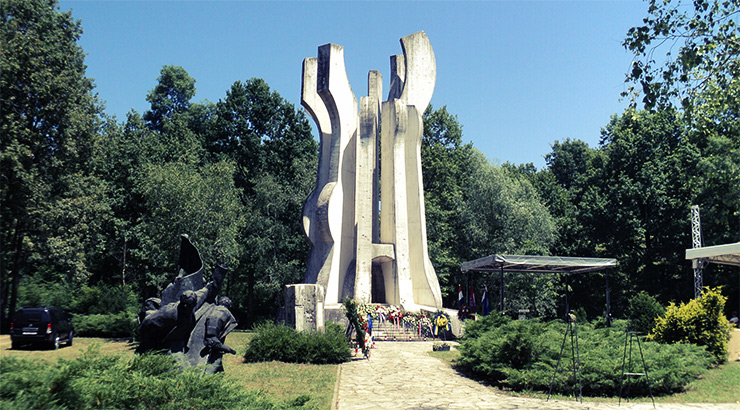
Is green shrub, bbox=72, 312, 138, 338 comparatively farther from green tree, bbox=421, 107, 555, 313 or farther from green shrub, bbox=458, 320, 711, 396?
green tree, bbox=421, 107, 555, 313

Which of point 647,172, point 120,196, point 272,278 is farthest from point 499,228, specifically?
point 120,196

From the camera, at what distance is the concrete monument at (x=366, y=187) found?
79.5 feet

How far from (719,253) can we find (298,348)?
487 inches

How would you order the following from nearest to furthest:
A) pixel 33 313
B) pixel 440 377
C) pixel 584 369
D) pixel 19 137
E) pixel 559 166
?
pixel 584 369 < pixel 440 377 < pixel 33 313 < pixel 19 137 < pixel 559 166

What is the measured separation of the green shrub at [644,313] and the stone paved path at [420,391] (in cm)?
695

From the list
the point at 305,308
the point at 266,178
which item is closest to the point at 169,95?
the point at 266,178

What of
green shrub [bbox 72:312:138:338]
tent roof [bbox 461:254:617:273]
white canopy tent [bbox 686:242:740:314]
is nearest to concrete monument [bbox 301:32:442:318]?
tent roof [bbox 461:254:617:273]

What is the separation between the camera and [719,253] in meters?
17.0

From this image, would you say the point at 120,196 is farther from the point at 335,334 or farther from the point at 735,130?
the point at 735,130


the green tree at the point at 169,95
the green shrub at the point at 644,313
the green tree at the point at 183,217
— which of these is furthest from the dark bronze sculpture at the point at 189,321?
the green tree at the point at 169,95

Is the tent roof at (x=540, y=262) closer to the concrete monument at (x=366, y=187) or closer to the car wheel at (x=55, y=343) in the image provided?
the concrete monument at (x=366, y=187)

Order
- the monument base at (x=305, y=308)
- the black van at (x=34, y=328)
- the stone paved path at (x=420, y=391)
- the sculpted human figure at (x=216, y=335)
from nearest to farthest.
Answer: the sculpted human figure at (x=216, y=335), the stone paved path at (x=420, y=391), the monument base at (x=305, y=308), the black van at (x=34, y=328)

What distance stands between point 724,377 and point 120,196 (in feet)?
105

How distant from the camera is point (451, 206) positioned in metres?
38.4
